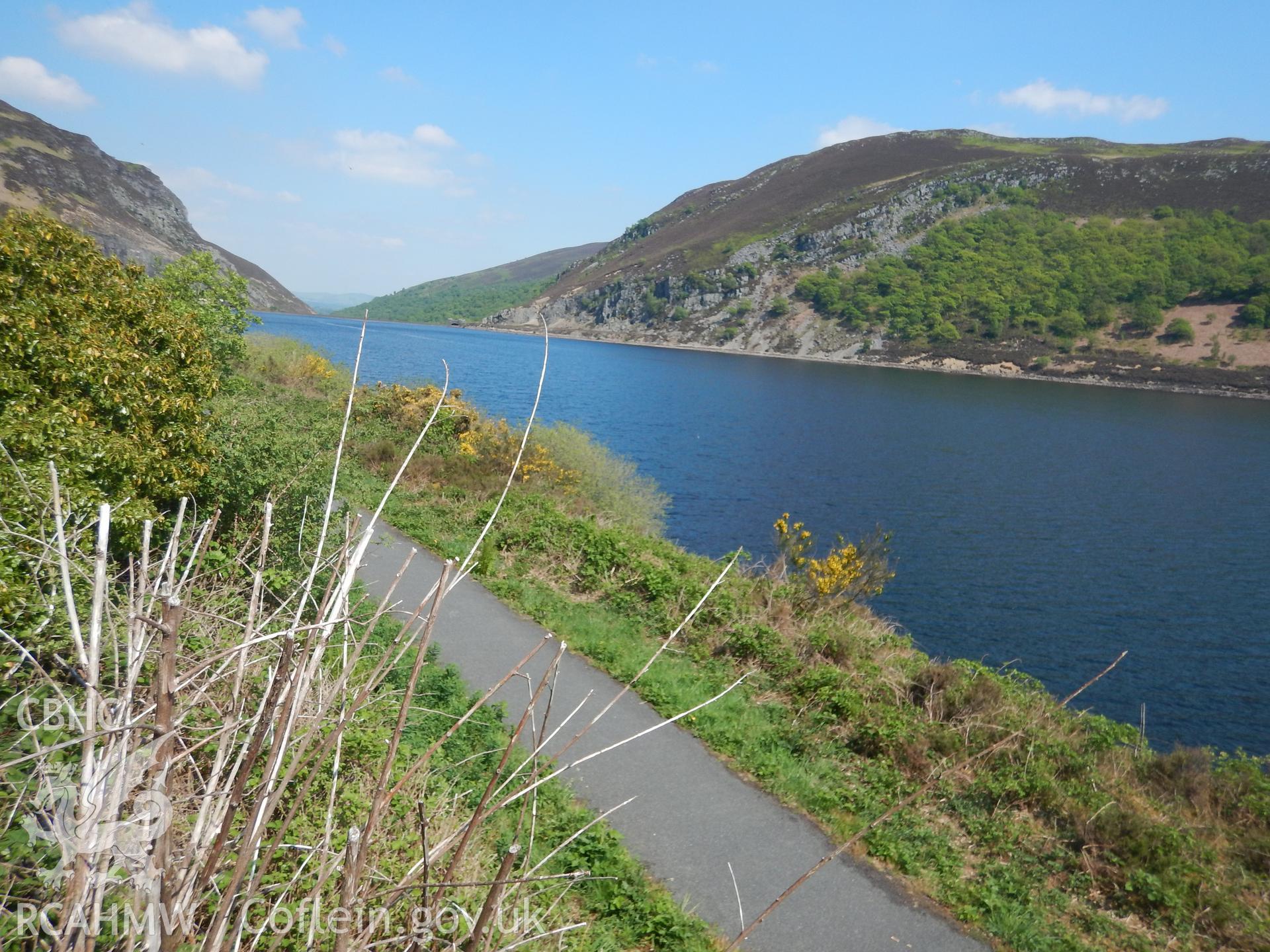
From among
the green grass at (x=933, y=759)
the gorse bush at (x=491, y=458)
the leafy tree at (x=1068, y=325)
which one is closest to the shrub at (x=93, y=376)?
the green grass at (x=933, y=759)

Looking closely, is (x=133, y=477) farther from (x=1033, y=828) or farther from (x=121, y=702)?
(x=1033, y=828)

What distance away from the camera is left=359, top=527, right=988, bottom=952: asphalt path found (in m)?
5.16

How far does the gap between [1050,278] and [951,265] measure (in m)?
14.8

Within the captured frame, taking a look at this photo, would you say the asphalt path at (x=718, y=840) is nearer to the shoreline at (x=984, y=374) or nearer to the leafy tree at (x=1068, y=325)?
the shoreline at (x=984, y=374)

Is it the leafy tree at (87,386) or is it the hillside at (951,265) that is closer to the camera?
the leafy tree at (87,386)

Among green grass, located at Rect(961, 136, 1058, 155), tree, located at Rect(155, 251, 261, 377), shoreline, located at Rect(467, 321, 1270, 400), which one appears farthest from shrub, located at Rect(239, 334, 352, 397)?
green grass, located at Rect(961, 136, 1058, 155)

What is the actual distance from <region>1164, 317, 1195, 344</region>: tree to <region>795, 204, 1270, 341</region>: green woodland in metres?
1.96

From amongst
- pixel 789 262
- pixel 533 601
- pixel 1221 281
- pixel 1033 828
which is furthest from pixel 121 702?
pixel 789 262

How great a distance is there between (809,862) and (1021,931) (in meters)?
1.51

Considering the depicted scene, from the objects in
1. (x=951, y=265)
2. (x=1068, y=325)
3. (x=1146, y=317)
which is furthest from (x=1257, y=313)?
(x=951, y=265)

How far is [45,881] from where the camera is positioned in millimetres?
1388

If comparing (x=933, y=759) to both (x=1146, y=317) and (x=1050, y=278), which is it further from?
(x=1050, y=278)

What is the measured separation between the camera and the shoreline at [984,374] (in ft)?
260

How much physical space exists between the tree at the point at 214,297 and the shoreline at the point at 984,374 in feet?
134
